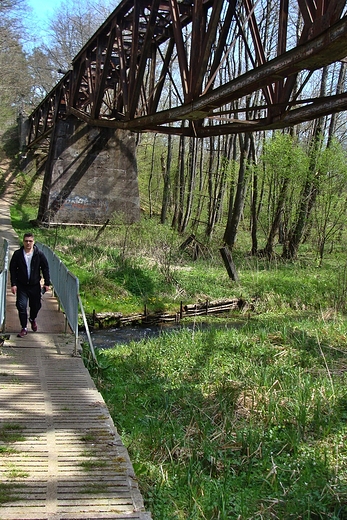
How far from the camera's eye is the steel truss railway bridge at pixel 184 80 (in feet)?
19.5

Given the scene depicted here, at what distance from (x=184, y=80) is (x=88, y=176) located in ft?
47.5

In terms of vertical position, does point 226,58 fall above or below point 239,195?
above

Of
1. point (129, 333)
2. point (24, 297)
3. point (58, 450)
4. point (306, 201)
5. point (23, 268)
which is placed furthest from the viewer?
point (306, 201)

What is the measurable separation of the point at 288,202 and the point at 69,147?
1026cm

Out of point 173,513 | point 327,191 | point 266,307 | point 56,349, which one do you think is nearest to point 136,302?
point 266,307

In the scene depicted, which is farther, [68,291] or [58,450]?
[68,291]

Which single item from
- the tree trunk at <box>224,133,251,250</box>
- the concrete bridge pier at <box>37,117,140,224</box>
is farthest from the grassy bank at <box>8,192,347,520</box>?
the tree trunk at <box>224,133,251,250</box>

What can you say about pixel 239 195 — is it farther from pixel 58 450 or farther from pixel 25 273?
pixel 58 450

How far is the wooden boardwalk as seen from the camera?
334cm

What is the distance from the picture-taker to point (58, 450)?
4.16 metres

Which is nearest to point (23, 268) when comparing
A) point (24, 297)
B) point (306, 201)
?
point (24, 297)

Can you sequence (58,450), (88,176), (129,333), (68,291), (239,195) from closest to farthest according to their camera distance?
1. (58,450)
2. (68,291)
3. (129,333)
4. (239,195)
5. (88,176)

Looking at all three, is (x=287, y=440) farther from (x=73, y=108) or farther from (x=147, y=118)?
(x=73, y=108)

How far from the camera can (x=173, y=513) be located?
3.97 metres
